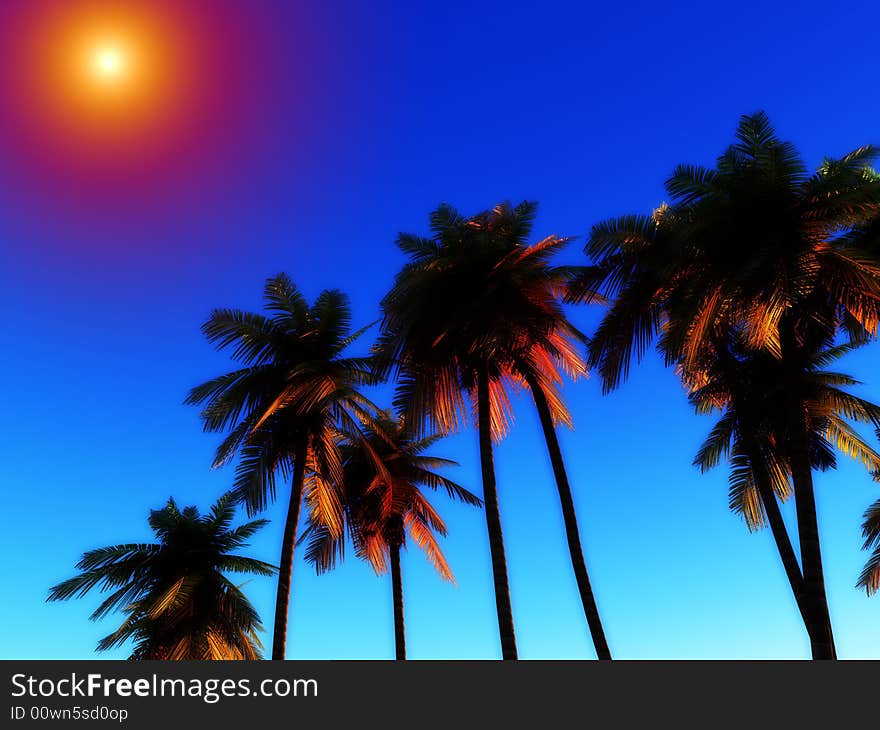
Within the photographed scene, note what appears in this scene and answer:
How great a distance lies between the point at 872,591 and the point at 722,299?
21.3 m

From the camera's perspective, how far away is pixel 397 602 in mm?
25734

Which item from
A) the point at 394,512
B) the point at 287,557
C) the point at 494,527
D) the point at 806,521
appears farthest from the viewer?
the point at 394,512

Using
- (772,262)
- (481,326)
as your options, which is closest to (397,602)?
(481,326)

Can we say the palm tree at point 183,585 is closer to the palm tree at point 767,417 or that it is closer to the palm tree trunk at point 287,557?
the palm tree trunk at point 287,557

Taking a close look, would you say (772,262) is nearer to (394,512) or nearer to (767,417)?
(767,417)

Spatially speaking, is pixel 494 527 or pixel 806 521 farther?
pixel 494 527

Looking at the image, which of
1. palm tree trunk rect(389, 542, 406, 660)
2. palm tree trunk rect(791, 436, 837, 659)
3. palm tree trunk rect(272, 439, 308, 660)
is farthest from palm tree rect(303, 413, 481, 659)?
palm tree trunk rect(791, 436, 837, 659)

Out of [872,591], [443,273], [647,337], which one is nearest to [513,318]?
[443,273]

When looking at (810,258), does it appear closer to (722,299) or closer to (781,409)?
(722,299)

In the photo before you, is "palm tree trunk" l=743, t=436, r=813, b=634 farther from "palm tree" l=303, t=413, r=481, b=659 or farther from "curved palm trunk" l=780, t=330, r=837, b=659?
"palm tree" l=303, t=413, r=481, b=659

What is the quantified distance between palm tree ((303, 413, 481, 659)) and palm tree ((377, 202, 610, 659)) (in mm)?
6995

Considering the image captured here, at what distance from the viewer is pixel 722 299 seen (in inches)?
600

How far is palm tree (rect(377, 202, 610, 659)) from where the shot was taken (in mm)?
17781

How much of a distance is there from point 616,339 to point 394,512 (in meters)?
12.1
